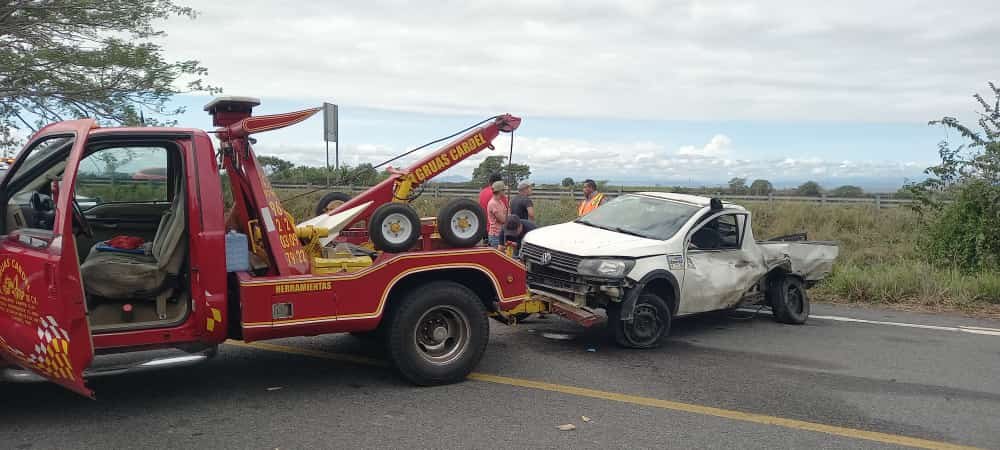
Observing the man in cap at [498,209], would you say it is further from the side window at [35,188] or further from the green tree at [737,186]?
the green tree at [737,186]

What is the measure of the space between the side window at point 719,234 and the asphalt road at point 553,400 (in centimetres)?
112

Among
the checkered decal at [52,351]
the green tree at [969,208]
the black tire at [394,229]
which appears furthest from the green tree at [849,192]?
the checkered decal at [52,351]

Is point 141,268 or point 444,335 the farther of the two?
point 444,335

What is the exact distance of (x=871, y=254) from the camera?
1955 centimetres

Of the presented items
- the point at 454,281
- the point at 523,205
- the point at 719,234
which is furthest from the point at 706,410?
the point at 523,205

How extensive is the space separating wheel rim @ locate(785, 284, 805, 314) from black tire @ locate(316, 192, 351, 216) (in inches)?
214

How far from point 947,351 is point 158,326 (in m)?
7.45

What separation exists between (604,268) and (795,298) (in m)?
3.22

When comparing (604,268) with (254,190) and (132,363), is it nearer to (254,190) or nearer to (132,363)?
(254,190)

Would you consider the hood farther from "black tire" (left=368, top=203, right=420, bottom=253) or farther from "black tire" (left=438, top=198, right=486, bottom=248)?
"black tire" (left=368, top=203, right=420, bottom=253)

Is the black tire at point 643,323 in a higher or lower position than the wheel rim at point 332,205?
lower

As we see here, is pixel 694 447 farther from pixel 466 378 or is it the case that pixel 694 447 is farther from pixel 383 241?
pixel 383 241

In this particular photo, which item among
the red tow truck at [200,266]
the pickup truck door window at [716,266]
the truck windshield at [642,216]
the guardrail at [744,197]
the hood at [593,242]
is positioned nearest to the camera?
the red tow truck at [200,266]

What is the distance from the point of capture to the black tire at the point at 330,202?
25.6ft
